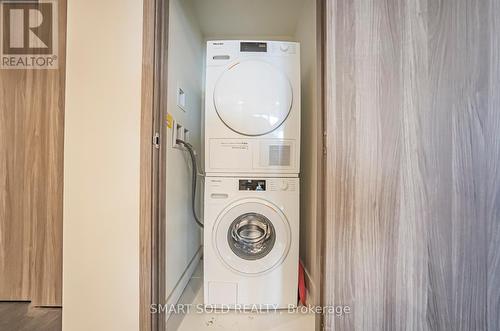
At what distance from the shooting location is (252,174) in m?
1.43

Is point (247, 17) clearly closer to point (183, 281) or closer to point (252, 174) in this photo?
point (252, 174)

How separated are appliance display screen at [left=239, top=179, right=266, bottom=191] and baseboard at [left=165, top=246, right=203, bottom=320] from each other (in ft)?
2.70

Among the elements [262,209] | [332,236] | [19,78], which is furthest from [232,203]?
[19,78]

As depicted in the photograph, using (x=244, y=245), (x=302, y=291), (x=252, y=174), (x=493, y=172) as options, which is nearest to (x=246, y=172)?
(x=252, y=174)

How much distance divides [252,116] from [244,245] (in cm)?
89

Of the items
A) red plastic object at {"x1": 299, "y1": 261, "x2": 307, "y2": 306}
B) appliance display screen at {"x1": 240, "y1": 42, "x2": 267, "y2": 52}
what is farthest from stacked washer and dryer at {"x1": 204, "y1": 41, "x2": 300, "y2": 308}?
red plastic object at {"x1": 299, "y1": 261, "x2": 307, "y2": 306}

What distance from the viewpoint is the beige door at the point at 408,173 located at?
88cm

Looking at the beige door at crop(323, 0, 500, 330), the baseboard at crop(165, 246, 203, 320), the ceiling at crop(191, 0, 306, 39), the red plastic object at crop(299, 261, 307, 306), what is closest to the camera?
Answer: the beige door at crop(323, 0, 500, 330)

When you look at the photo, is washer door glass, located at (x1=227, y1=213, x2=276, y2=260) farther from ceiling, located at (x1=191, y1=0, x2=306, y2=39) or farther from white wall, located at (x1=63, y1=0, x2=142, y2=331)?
ceiling, located at (x1=191, y1=0, x2=306, y2=39)

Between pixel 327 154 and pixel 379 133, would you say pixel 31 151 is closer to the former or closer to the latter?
pixel 327 154

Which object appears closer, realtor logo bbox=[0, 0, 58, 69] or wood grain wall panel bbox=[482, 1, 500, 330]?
wood grain wall panel bbox=[482, 1, 500, 330]

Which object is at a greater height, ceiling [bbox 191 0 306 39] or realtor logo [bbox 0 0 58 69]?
ceiling [bbox 191 0 306 39]

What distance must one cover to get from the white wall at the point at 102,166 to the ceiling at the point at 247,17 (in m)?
1.22

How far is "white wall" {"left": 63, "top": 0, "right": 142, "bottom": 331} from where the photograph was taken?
35.6 inches
